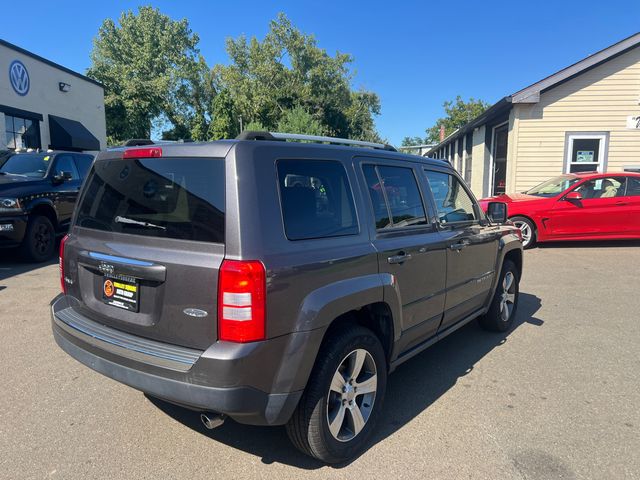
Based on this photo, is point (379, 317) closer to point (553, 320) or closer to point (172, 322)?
point (172, 322)

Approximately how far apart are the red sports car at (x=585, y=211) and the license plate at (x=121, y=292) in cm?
904

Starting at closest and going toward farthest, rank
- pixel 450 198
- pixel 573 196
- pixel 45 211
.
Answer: pixel 450 198, pixel 45 211, pixel 573 196

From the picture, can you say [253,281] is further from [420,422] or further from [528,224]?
[528,224]

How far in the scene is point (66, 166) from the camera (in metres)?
8.80

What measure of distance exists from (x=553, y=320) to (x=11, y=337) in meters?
5.88

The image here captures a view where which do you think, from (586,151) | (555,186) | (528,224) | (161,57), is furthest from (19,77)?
(161,57)

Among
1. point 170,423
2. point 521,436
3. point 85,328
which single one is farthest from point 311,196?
point 521,436

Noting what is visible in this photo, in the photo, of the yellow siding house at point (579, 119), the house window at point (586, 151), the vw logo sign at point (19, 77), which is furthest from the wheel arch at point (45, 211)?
the house window at point (586, 151)

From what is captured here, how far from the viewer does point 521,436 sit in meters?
2.96

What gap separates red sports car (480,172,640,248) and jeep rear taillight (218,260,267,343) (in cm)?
892

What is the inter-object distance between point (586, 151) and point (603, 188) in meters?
4.64

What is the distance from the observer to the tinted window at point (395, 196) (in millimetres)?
3087

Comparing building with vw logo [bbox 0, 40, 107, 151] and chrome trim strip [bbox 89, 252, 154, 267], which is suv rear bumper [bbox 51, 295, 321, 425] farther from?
building with vw logo [bbox 0, 40, 107, 151]

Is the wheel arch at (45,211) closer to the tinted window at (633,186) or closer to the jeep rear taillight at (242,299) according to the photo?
the jeep rear taillight at (242,299)
